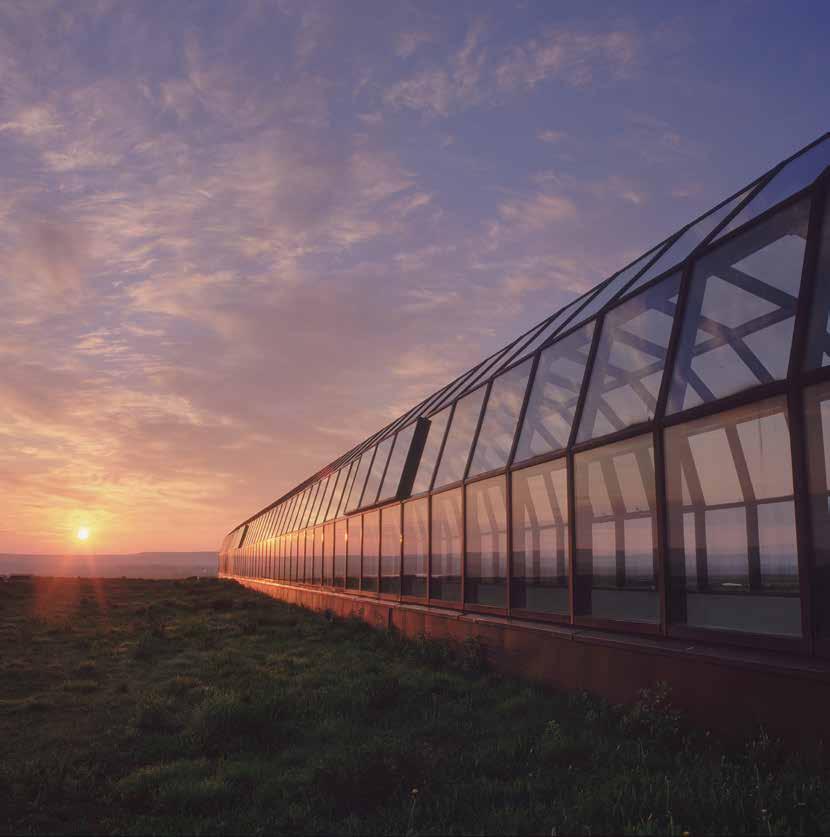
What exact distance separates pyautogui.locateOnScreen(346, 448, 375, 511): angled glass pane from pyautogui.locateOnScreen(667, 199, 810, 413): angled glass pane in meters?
15.3

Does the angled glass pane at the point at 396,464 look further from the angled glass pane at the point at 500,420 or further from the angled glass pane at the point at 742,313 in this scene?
the angled glass pane at the point at 742,313

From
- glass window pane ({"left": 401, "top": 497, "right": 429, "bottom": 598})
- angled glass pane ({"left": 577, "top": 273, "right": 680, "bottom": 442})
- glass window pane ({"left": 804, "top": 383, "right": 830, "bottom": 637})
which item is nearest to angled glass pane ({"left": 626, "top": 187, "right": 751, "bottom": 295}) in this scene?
angled glass pane ({"left": 577, "top": 273, "right": 680, "bottom": 442})

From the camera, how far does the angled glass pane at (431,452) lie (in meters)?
16.9

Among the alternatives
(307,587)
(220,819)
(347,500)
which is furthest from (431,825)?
(307,587)

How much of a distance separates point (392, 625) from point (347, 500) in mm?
8265

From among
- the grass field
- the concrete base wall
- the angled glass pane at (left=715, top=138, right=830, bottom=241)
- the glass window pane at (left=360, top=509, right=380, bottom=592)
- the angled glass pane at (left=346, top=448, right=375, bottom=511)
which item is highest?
the angled glass pane at (left=715, top=138, right=830, bottom=241)

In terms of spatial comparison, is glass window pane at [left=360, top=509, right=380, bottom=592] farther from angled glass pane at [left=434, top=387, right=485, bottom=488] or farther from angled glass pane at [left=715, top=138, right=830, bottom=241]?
angled glass pane at [left=715, top=138, right=830, bottom=241]

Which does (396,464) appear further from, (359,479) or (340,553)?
(340,553)

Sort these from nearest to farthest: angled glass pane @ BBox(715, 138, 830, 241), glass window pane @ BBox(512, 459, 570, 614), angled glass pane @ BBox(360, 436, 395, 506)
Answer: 1. angled glass pane @ BBox(715, 138, 830, 241)
2. glass window pane @ BBox(512, 459, 570, 614)
3. angled glass pane @ BBox(360, 436, 395, 506)

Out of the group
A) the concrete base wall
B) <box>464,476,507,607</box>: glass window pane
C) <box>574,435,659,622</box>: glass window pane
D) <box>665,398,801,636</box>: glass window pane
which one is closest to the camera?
the concrete base wall

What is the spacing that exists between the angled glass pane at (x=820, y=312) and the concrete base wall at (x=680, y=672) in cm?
265

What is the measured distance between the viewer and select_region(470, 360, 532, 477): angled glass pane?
42.4ft

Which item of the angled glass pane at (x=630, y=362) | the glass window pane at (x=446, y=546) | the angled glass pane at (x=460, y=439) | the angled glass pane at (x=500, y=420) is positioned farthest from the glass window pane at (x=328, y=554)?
the angled glass pane at (x=630, y=362)

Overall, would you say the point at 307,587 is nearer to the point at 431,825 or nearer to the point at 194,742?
the point at 194,742
